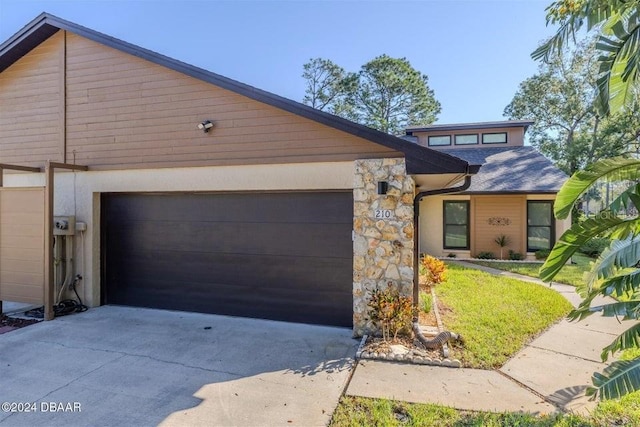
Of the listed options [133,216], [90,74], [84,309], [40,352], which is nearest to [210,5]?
[90,74]

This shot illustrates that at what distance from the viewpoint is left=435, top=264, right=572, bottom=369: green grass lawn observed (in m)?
5.24

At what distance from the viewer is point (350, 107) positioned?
3109cm

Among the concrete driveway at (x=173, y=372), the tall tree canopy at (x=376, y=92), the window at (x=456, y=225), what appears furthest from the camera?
the tall tree canopy at (x=376, y=92)

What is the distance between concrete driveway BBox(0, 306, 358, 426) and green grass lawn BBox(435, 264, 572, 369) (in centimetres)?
194

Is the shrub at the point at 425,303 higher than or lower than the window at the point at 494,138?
lower

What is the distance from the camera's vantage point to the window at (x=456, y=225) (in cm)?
1487

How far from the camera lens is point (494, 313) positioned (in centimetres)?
695

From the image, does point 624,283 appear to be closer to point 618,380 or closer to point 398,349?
point 618,380

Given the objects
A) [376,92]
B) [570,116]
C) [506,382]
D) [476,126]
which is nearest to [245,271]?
[506,382]

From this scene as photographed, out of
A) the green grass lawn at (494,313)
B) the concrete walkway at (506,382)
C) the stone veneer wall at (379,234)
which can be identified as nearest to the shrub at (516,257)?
the green grass lawn at (494,313)

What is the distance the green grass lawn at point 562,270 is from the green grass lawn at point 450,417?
7.16 m

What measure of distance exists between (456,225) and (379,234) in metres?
10.4

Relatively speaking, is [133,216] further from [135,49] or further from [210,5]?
[210,5]

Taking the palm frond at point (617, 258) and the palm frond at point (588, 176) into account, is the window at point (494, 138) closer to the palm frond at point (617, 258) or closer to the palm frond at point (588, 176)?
the palm frond at point (588, 176)
